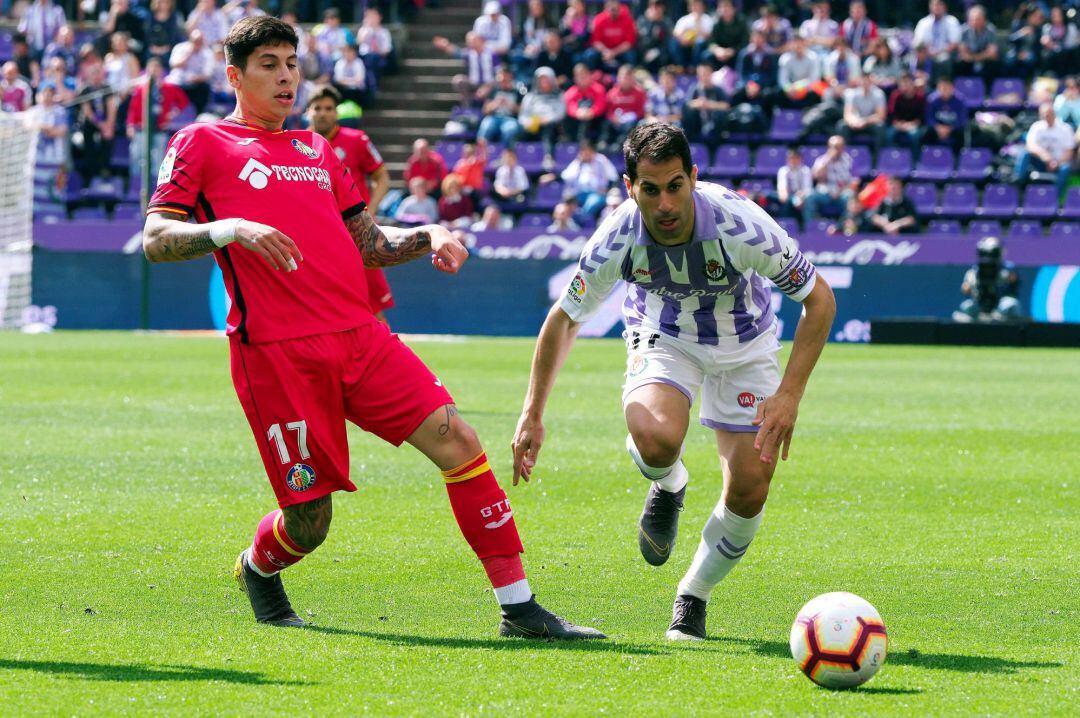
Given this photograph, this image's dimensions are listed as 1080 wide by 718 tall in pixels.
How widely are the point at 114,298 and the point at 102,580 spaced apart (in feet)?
→ 59.1

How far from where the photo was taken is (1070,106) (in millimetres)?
24578

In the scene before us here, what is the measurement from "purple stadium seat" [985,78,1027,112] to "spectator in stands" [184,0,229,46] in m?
13.3

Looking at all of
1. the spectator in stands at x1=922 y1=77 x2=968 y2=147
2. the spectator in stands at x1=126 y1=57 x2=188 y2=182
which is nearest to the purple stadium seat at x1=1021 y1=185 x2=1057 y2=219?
the spectator in stands at x1=922 y1=77 x2=968 y2=147

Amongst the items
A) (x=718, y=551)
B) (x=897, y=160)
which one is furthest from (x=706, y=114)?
(x=718, y=551)

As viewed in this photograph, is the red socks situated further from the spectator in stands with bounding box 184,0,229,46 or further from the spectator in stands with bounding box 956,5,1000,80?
the spectator in stands with bounding box 184,0,229,46

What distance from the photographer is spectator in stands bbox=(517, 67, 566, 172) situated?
26.6 meters

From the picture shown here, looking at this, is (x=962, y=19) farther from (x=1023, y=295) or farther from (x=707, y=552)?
(x=707, y=552)

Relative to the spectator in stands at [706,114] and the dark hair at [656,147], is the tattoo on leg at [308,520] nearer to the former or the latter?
the dark hair at [656,147]

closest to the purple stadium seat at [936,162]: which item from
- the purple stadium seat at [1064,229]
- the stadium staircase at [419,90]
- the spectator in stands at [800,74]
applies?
the spectator in stands at [800,74]

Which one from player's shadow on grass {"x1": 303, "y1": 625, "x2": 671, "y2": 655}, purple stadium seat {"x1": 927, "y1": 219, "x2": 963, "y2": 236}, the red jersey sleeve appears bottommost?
purple stadium seat {"x1": 927, "y1": 219, "x2": 963, "y2": 236}

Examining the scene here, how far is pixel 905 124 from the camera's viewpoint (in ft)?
83.0

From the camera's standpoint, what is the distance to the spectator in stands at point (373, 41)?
94.1 feet

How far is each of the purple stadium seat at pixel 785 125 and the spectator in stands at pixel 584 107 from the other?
9.21 feet

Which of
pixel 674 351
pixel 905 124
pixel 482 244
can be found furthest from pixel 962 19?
pixel 674 351
